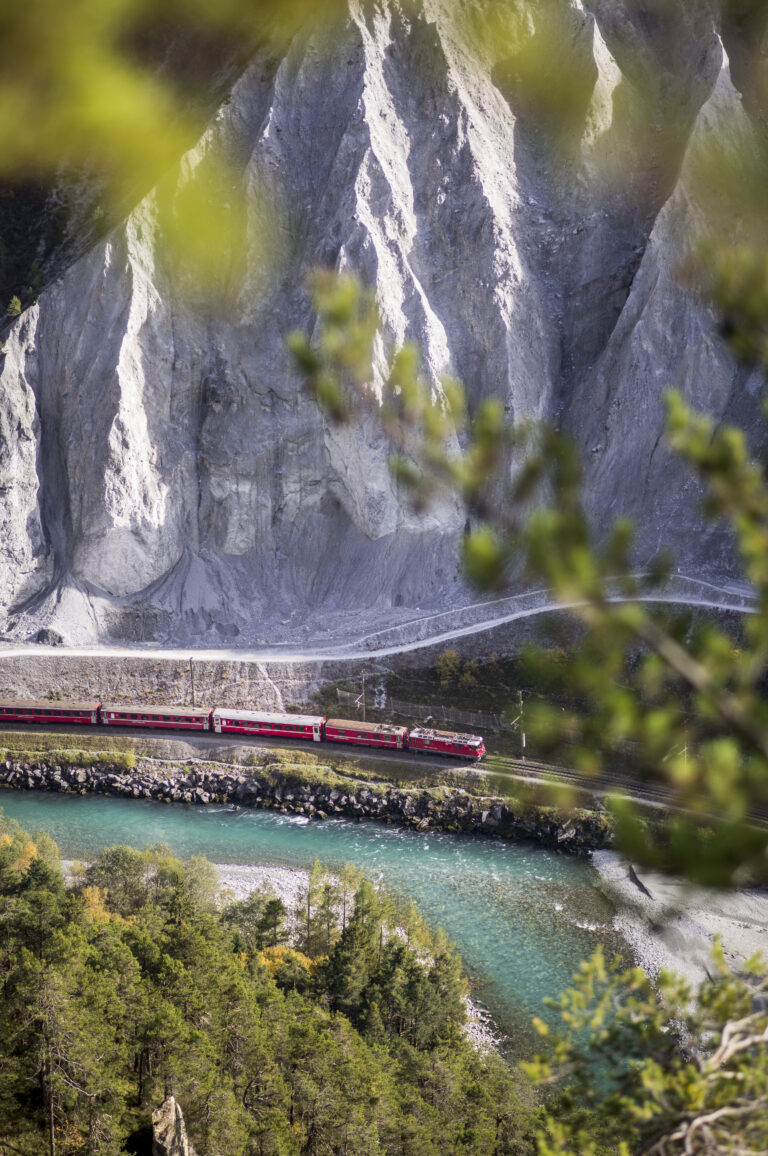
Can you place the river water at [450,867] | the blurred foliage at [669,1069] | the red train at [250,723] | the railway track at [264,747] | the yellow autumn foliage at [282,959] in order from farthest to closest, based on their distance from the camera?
the red train at [250,723]
the railway track at [264,747]
the river water at [450,867]
the yellow autumn foliage at [282,959]
the blurred foliage at [669,1069]

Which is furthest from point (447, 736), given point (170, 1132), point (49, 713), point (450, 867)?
point (170, 1132)

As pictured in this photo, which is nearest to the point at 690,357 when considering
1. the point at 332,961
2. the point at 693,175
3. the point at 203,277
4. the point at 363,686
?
the point at 693,175

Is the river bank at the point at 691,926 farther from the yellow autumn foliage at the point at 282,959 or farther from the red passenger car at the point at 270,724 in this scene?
the red passenger car at the point at 270,724

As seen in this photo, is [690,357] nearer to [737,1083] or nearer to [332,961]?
[332,961]

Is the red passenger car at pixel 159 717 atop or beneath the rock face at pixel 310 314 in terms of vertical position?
beneath

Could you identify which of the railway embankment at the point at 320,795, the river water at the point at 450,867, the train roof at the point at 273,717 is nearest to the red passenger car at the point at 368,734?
the train roof at the point at 273,717

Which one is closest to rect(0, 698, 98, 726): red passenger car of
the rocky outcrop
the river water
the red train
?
the red train

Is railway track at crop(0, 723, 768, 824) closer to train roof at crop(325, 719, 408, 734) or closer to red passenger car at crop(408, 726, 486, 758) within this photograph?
red passenger car at crop(408, 726, 486, 758)

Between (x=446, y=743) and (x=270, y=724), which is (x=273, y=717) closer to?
(x=270, y=724)
